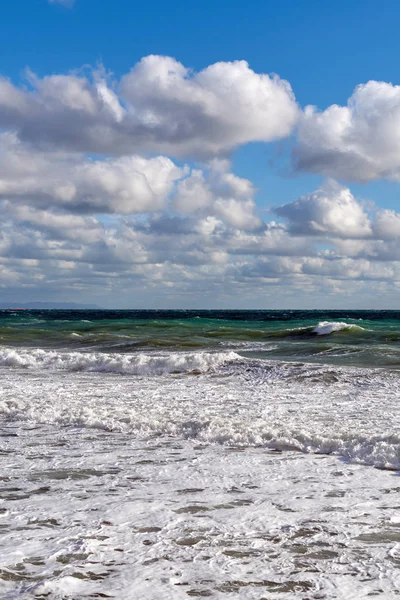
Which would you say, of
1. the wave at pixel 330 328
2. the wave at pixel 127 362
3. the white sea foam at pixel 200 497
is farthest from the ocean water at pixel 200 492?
the wave at pixel 330 328

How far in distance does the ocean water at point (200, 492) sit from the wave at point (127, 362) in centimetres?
424

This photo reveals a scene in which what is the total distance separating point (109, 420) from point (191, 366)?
8.64 metres

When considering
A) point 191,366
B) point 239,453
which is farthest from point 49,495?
point 191,366

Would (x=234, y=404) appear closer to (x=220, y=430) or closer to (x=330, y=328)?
(x=220, y=430)

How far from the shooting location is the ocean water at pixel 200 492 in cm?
377

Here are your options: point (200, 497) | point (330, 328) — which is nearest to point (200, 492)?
point (200, 497)

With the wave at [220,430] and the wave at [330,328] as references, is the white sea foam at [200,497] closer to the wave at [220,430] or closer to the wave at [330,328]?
the wave at [220,430]

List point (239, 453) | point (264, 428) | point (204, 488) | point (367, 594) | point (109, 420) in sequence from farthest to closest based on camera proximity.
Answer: point (109, 420) → point (264, 428) → point (239, 453) → point (204, 488) → point (367, 594)

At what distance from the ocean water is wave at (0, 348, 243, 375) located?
424cm

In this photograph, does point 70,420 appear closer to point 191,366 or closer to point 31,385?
point 31,385

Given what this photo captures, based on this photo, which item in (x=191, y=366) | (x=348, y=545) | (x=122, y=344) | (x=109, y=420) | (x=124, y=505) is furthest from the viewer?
(x=122, y=344)

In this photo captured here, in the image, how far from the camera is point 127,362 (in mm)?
18844

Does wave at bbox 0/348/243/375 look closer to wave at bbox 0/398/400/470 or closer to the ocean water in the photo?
the ocean water

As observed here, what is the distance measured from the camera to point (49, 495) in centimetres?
557
